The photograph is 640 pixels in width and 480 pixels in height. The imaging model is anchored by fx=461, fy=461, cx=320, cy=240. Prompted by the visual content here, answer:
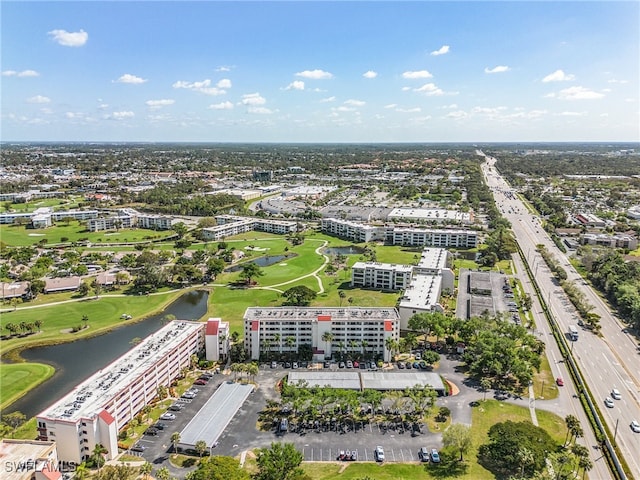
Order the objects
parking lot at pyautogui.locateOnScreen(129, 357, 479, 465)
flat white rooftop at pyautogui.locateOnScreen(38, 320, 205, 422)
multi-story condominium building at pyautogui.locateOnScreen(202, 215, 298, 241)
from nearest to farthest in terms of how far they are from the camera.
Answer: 1. flat white rooftop at pyautogui.locateOnScreen(38, 320, 205, 422)
2. parking lot at pyautogui.locateOnScreen(129, 357, 479, 465)
3. multi-story condominium building at pyautogui.locateOnScreen(202, 215, 298, 241)

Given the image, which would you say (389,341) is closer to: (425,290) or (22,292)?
(425,290)

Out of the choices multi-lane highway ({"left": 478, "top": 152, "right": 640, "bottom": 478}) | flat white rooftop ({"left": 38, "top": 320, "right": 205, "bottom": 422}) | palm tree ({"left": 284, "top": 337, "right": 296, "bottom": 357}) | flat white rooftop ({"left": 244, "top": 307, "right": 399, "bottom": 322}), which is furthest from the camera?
flat white rooftop ({"left": 244, "top": 307, "right": 399, "bottom": 322})

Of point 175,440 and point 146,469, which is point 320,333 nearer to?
point 175,440

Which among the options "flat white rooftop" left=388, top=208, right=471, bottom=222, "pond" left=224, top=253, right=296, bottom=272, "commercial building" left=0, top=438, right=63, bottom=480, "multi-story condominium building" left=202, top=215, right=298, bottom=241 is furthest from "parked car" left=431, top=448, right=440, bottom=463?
"flat white rooftop" left=388, top=208, right=471, bottom=222

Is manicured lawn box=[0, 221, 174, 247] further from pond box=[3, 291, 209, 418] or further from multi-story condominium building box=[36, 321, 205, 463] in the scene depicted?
multi-story condominium building box=[36, 321, 205, 463]

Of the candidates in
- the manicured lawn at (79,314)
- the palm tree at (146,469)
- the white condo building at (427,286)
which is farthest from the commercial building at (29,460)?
the white condo building at (427,286)

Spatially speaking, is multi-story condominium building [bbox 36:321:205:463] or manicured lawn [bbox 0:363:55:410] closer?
multi-story condominium building [bbox 36:321:205:463]

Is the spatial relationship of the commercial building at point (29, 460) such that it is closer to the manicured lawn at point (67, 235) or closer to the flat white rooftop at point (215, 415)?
the flat white rooftop at point (215, 415)
